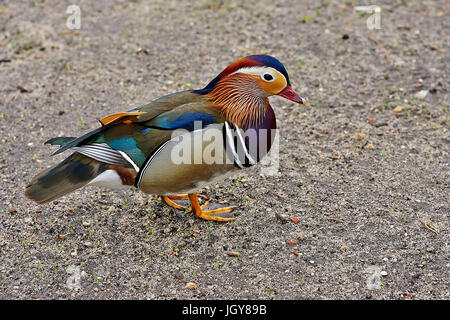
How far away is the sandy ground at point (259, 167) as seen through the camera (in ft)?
11.2

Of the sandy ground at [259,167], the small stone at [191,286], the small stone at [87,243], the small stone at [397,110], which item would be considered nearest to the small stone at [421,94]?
the sandy ground at [259,167]

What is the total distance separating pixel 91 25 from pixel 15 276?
11.7ft

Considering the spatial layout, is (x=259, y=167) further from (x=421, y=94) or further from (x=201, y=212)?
(x=421, y=94)

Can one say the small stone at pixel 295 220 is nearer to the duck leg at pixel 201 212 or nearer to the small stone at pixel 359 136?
the duck leg at pixel 201 212

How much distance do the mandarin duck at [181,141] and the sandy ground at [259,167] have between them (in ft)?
1.60

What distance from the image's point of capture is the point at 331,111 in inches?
195

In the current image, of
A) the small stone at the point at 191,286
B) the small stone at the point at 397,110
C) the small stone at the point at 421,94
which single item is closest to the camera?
the small stone at the point at 191,286

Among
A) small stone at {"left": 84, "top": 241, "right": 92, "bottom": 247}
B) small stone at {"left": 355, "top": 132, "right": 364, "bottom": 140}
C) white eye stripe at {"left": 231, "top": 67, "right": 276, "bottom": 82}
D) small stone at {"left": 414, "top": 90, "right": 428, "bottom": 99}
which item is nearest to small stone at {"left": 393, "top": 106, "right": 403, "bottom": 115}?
small stone at {"left": 414, "top": 90, "right": 428, "bottom": 99}

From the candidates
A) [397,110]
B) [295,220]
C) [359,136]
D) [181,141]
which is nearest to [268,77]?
[181,141]

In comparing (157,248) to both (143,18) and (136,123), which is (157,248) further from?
(143,18)

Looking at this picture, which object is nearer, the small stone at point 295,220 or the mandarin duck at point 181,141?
the mandarin duck at point 181,141

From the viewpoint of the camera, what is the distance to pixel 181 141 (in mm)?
3299

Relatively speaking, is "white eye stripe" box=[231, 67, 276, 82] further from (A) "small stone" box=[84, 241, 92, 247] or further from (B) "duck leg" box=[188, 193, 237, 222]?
(A) "small stone" box=[84, 241, 92, 247]
